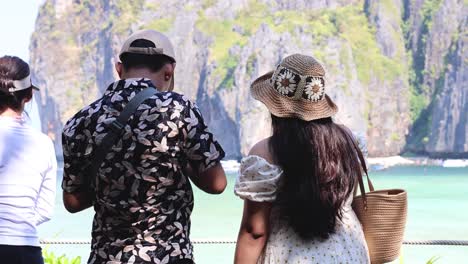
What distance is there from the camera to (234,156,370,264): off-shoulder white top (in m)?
2.38

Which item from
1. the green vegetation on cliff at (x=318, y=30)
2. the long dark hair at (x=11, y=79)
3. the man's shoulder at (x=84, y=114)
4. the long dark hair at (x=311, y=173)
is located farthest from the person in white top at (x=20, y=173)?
the green vegetation on cliff at (x=318, y=30)

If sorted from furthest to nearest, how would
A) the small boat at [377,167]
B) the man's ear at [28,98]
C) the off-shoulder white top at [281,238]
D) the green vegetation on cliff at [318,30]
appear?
the green vegetation on cliff at [318,30], the small boat at [377,167], the man's ear at [28,98], the off-shoulder white top at [281,238]

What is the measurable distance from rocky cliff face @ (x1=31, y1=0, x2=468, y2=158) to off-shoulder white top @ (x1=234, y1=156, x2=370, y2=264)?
9664 cm

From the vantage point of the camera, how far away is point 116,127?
97.3 inches

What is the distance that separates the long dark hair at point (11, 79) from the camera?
2838mm

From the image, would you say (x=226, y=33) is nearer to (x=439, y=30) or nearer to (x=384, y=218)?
(x=439, y=30)

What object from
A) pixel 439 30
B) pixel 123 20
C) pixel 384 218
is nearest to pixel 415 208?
pixel 384 218

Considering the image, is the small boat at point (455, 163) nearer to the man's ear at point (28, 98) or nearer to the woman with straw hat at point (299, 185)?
the man's ear at point (28, 98)

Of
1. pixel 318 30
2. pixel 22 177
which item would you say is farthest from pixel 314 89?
pixel 318 30

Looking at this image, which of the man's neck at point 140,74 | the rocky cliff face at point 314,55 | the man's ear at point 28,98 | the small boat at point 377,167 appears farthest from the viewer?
the rocky cliff face at point 314,55

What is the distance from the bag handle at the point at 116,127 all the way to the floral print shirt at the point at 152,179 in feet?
0.05

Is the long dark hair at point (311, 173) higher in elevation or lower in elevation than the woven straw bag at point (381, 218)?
higher

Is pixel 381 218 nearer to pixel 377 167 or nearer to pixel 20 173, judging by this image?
pixel 20 173

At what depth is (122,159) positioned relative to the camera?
2.48 metres
